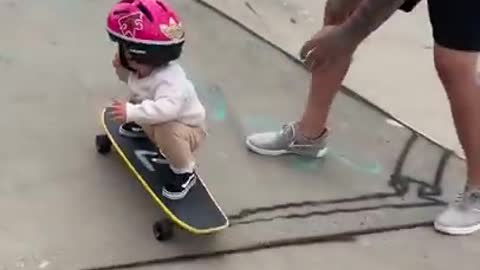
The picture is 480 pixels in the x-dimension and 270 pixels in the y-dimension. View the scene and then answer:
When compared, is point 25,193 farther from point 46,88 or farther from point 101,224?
point 46,88

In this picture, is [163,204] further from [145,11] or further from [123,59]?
[145,11]

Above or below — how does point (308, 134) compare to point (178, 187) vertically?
below

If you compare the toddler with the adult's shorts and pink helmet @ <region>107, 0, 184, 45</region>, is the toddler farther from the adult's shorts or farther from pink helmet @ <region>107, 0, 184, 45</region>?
the adult's shorts

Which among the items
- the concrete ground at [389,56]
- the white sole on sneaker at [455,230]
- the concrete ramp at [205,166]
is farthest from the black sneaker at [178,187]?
the concrete ground at [389,56]

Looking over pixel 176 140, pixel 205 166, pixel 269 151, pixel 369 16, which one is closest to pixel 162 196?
pixel 176 140

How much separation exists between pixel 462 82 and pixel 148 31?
946mm

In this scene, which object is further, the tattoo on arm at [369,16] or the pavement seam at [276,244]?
the pavement seam at [276,244]

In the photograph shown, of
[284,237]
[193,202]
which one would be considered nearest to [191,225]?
[193,202]

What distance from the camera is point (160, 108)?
300cm

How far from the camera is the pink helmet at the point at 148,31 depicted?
3012 millimetres

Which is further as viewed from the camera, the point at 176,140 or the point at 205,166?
the point at 205,166

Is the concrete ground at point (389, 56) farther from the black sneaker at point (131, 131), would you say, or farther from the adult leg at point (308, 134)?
the black sneaker at point (131, 131)

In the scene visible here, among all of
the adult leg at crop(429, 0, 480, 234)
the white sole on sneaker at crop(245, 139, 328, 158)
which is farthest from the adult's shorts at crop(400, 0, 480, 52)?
the white sole on sneaker at crop(245, 139, 328, 158)

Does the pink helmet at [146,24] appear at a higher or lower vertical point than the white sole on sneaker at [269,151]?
higher
